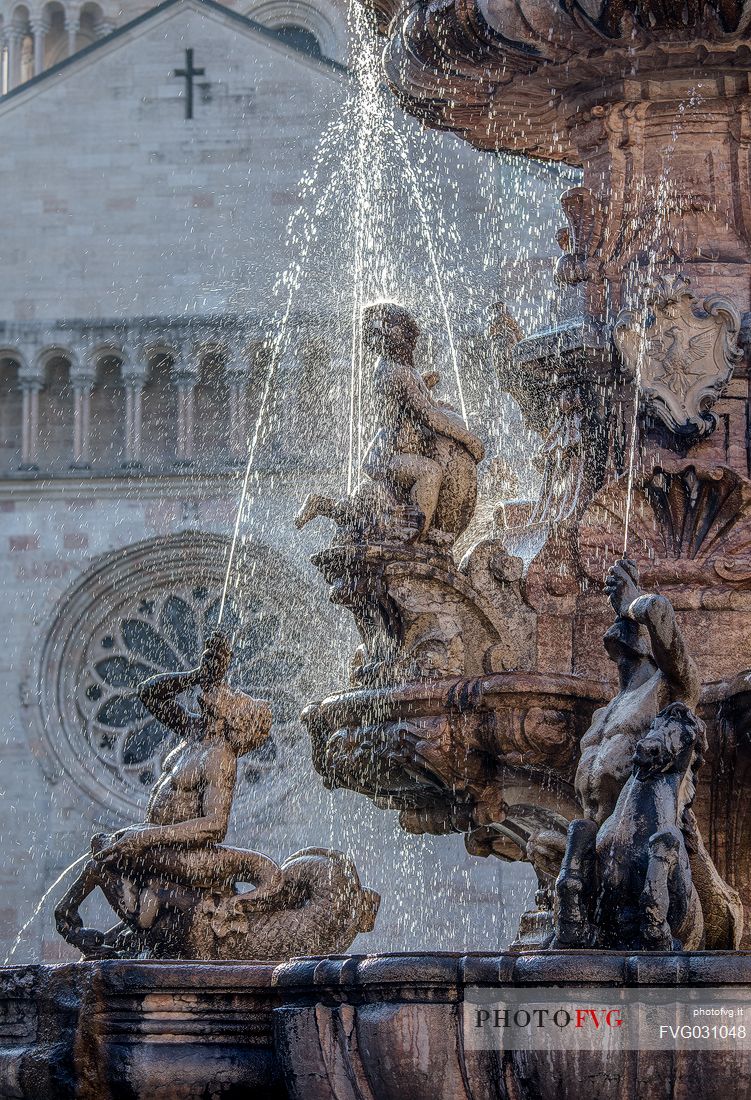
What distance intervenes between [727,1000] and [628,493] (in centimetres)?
413

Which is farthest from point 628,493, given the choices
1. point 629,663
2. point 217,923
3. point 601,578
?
point 217,923

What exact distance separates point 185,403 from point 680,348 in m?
15.4

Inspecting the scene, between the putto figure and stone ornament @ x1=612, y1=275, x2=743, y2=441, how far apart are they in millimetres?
2603

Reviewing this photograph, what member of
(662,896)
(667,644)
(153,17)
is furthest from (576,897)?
(153,17)

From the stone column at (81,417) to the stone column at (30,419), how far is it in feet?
1.49

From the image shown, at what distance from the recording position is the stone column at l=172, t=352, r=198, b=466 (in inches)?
994

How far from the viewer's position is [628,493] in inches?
401

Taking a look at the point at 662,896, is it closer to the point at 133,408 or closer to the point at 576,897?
the point at 576,897

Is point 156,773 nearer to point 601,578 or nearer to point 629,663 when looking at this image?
point 601,578

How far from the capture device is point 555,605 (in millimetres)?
10125

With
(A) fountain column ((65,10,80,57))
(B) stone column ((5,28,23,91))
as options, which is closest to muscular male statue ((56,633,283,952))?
(A) fountain column ((65,10,80,57))

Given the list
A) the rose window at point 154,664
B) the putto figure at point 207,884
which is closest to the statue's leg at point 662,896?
the putto figure at point 207,884

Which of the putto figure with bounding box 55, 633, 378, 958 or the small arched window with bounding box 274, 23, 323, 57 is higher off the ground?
the small arched window with bounding box 274, 23, 323, 57

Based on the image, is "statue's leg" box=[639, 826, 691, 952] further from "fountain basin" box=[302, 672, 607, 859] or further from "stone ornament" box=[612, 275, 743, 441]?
"stone ornament" box=[612, 275, 743, 441]
